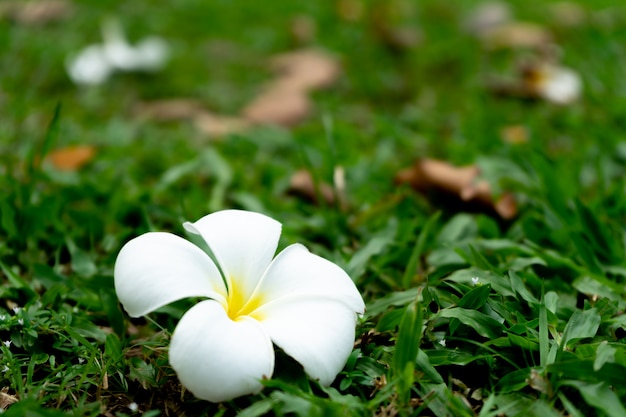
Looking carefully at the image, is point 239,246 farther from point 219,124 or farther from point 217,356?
point 219,124

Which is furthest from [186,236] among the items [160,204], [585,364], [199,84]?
[199,84]

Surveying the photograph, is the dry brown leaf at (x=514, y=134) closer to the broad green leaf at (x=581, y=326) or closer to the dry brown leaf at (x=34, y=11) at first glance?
the broad green leaf at (x=581, y=326)

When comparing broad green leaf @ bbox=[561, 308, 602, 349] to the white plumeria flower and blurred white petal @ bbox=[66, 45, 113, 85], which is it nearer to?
the white plumeria flower

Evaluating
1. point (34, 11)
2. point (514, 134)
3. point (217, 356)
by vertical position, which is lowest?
point (514, 134)

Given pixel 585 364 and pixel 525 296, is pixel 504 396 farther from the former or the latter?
pixel 525 296

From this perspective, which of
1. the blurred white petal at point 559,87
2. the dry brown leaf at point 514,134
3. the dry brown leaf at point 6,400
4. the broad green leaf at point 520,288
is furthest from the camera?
the blurred white petal at point 559,87

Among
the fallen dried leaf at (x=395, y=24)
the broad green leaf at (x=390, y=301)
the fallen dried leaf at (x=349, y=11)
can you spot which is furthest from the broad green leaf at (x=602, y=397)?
the fallen dried leaf at (x=349, y=11)

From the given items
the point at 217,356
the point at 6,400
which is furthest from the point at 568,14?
the point at 6,400
